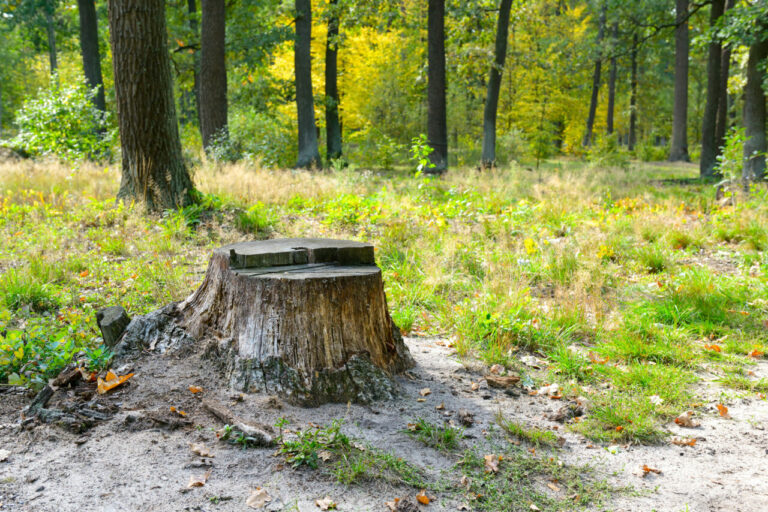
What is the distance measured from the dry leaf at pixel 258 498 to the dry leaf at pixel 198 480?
0.23 meters

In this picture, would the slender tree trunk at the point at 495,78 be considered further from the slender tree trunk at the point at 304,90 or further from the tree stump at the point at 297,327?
the tree stump at the point at 297,327

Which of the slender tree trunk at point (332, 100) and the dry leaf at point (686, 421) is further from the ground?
the slender tree trunk at point (332, 100)

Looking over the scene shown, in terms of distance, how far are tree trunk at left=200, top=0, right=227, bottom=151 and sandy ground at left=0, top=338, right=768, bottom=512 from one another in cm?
1080

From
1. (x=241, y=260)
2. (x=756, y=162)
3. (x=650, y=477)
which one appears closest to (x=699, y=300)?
(x=650, y=477)

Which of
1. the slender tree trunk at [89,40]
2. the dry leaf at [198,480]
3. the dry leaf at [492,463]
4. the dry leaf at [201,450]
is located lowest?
the dry leaf at [492,463]

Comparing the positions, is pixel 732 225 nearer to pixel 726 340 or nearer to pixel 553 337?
pixel 726 340

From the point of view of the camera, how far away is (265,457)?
103 inches

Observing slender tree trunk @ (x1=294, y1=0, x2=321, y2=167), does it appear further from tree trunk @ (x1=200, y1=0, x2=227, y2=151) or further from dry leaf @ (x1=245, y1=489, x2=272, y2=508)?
dry leaf @ (x1=245, y1=489, x2=272, y2=508)

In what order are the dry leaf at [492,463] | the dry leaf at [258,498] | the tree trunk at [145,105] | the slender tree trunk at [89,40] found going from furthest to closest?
the slender tree trunk at [89,40], the tree trunk at [145,105], the dry leaf at [492,463], the dry leaf at [258,498]

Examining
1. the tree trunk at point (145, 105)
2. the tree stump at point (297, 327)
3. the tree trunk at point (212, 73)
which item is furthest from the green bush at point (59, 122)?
the tree stump at point (297, 327)

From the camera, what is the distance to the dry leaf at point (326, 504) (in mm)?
2318

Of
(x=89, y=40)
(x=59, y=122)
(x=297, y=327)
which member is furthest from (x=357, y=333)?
(x=89, y=40)

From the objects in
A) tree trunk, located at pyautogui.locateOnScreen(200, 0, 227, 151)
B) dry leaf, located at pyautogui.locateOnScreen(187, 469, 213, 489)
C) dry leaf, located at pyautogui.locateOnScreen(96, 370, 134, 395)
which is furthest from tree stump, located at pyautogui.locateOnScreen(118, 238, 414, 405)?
tree trunk, located at pyautogui.locateOnScreen(200, 0, 227, 151)

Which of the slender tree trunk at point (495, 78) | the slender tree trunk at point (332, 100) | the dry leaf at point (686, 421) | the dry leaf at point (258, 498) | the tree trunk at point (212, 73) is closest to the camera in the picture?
the dry leaf at point (258, 498)
